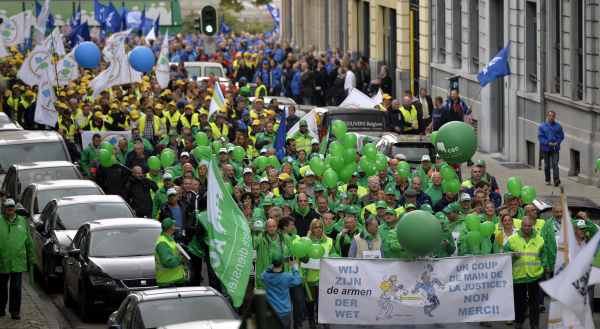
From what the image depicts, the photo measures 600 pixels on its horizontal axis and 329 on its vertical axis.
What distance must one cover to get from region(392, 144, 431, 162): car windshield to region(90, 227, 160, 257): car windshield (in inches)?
253

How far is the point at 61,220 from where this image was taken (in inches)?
840

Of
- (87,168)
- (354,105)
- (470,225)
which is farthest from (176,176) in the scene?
(354,105)

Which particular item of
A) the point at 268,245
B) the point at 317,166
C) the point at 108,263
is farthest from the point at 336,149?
the point at 268,245

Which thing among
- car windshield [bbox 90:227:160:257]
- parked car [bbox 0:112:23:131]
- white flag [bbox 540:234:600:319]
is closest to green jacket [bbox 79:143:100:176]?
parked car [bbox 0:112:23:131]

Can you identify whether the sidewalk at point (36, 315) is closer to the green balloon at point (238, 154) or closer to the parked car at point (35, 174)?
the parked car at point (35, 174)

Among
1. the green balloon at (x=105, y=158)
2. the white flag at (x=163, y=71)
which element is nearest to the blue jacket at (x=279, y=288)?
the green balloon at (x=105, y=158)

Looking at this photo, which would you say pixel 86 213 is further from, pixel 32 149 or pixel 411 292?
pixel 411 292

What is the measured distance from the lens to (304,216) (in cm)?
1894

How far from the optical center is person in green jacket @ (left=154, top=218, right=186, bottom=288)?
669 inches

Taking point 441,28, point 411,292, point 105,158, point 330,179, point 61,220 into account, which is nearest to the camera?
point 411,292

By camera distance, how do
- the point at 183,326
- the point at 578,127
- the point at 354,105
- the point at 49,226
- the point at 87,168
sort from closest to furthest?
the point at 183,326, the point at 49,226, the point at 87,168, the point at 578,127, the point at 354,105

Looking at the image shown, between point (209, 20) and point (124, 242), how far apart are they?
930 inches

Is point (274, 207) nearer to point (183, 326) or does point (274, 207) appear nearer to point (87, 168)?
point (183, 326)

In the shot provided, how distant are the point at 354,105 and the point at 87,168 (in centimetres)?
691
